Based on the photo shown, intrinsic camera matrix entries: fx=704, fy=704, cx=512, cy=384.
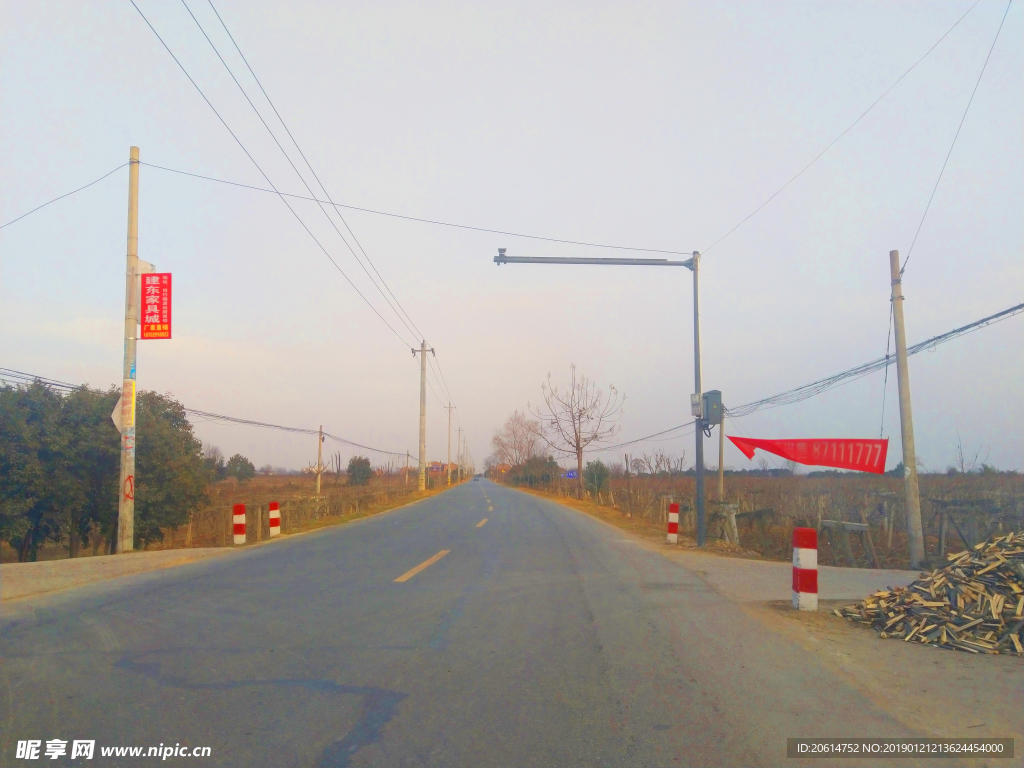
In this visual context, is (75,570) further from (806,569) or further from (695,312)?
(695,312)

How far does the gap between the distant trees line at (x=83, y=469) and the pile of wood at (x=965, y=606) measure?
20633mm

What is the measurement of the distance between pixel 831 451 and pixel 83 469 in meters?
21.5

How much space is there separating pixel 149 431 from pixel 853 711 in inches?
963

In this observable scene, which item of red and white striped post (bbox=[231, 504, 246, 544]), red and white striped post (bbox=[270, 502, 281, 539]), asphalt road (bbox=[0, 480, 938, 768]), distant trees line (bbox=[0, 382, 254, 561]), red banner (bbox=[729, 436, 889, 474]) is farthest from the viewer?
distant trees line (bbox=[0, 382, 254, 561])

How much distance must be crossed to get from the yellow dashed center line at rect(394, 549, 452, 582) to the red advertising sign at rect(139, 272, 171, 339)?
26.4 ft

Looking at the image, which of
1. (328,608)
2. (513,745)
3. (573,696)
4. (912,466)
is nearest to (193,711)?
(513,745)

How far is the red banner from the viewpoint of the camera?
14.7m

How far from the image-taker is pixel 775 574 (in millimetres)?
11969

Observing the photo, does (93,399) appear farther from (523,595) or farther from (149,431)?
(523,595)

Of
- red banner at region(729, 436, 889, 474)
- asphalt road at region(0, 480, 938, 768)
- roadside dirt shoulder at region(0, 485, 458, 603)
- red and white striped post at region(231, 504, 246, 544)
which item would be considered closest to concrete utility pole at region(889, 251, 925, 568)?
red banner at region(729, 436, 889, 474)

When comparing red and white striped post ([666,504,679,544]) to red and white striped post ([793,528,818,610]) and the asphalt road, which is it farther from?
red and white striped post ([793,528,818,610])

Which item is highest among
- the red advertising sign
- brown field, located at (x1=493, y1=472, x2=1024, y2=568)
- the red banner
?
the red advertising sign

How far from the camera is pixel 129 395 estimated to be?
51.4 ft

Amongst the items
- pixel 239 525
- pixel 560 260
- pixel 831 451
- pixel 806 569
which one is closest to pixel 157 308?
pixel 239 525
